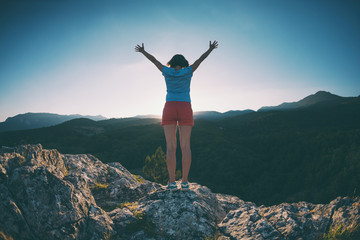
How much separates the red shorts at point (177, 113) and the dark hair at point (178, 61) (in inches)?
36.0

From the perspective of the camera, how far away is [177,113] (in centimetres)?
423

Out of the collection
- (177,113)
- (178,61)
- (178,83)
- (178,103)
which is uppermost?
(178,61)

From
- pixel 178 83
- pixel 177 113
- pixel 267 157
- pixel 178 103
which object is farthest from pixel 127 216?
pixel 267 157

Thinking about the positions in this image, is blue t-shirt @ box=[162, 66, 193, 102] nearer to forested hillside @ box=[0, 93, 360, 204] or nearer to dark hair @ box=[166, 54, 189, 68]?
dark hair @ box=[166, 54, 189, 68]

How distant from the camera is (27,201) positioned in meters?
3.15

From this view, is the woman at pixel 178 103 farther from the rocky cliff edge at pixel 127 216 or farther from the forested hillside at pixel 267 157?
the forested hillside at pixel 267 157

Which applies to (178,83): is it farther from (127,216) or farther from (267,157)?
(267,157)

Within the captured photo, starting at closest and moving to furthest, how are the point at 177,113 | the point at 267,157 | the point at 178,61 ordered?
1. the point at 177,113
2. the point at 178,61
3. the point at 267,157

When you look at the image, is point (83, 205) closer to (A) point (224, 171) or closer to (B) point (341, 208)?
(B) point (341, 208)

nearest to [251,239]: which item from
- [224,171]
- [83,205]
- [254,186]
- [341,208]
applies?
[341,208]

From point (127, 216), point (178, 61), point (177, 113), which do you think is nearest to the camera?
point (127, 216)

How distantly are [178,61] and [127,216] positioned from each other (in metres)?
3.57

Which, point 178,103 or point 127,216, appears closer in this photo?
point 127,216

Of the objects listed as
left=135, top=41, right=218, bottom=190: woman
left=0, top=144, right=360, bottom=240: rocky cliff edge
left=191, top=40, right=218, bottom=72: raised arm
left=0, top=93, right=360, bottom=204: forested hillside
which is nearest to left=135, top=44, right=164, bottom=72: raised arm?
left=135, top=41, right=218, bottom=190: woman
